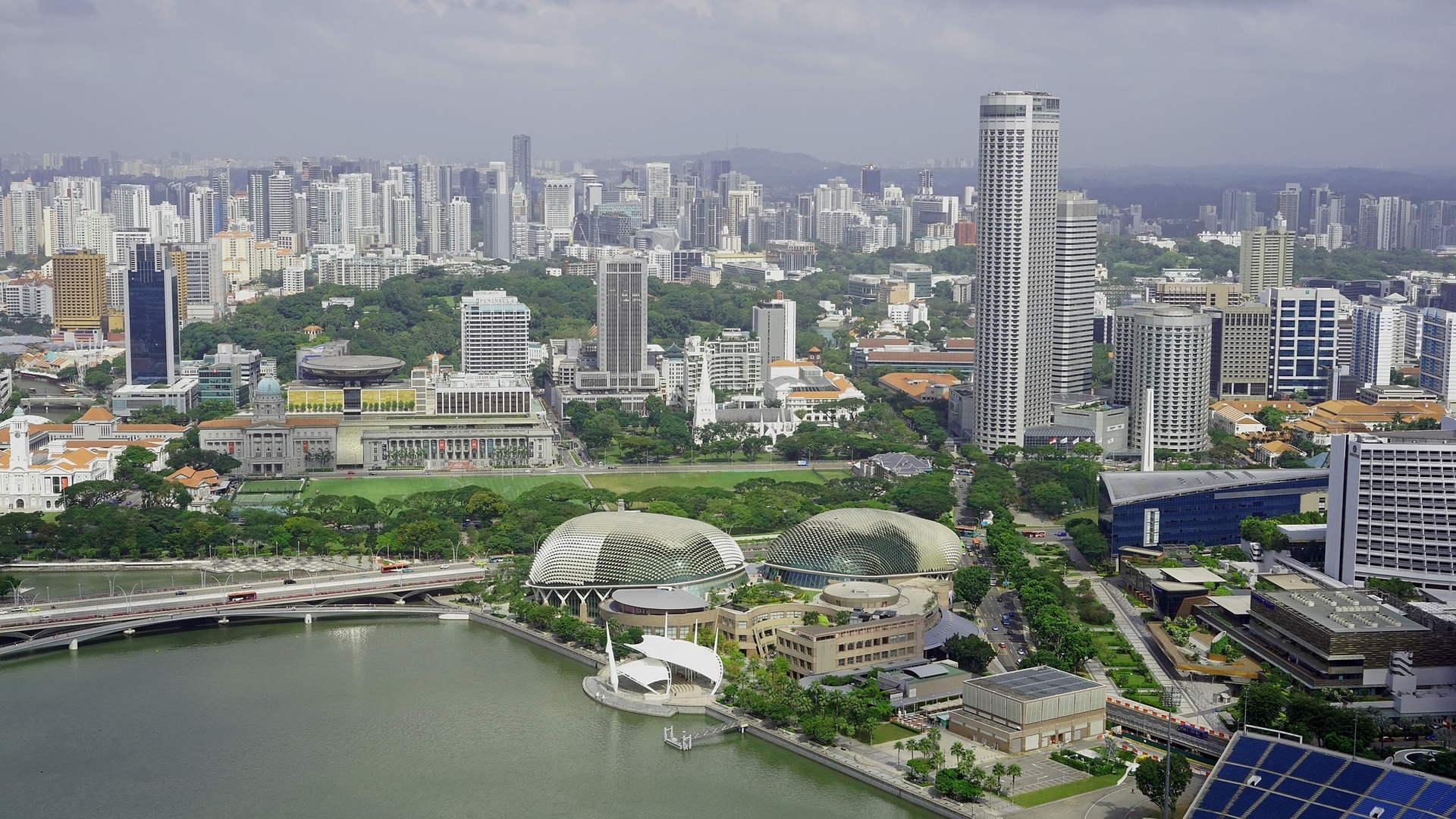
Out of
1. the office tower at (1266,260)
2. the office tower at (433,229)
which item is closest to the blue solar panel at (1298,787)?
the office tower at (1266,260)

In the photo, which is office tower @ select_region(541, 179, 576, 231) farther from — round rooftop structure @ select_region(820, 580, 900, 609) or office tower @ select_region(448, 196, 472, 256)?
round rooftop structure @ select_region(820, 580, 900, 609)

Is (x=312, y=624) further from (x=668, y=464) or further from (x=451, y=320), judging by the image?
(x=451, y=320)

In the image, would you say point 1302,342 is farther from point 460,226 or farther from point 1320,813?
point 460,226

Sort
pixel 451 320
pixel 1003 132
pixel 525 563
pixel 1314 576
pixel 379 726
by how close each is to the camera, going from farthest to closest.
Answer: pixel 451 320 → pixel 1003 132 → pixel 525 563 → pixel 1314 576 → pixel 379 726

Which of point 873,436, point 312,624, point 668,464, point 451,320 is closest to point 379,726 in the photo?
point 312,624

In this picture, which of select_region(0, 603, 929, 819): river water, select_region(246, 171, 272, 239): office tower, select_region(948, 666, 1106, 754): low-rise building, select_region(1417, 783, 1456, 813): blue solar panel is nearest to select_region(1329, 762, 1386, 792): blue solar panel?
select_region(1417, 783, 1456, 813): blue solar panel

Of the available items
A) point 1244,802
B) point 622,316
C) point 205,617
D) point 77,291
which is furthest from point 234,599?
point 77,291
